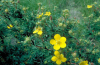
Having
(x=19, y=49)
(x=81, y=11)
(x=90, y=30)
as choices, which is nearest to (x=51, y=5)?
(x=81, y=11)

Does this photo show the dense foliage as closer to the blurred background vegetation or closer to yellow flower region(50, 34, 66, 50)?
yellow flower region(50, 34, 66, 50)

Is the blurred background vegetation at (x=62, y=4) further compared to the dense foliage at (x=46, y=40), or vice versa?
the blurred background vegetation at (x=62, y=4)

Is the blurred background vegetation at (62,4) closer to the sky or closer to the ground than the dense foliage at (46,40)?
closer to the sky

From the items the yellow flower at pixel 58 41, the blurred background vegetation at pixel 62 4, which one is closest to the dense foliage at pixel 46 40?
the yellow flower at pixel 58 41

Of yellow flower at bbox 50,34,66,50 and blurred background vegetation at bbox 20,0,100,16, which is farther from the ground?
blurred background vegetation at bbox 20,0,100,16

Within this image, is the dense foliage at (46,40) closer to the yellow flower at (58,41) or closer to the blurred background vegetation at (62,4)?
the yellow flower at (58,41)

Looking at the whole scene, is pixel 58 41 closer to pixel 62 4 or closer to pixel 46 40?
pixel 46 40

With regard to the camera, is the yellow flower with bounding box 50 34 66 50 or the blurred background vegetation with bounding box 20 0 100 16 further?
the blurred background vegetation with bounding box 20 0 100 16

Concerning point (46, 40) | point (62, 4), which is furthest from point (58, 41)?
point (62, 4)

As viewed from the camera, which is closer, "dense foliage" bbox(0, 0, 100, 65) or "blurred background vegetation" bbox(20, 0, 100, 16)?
"dense foliage" bbox(0, 0, 100, 65)

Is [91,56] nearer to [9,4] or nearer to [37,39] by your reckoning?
[37,39]

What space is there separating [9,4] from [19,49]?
3.10 feet

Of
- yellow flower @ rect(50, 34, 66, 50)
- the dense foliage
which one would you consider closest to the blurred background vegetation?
the dense foliage

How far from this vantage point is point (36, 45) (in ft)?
5.46
